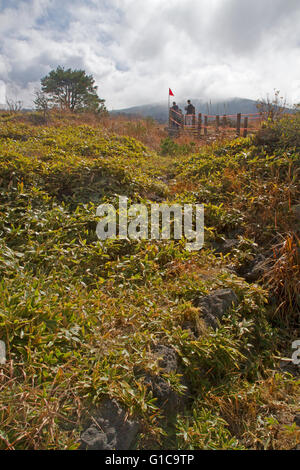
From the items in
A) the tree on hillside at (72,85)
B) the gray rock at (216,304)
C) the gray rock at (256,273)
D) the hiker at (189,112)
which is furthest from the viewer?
the tree on hillside at (72,85)

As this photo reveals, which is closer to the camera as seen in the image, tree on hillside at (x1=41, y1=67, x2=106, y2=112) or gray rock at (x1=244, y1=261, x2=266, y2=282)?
gray rock at (x1=244, y1=261, x2=266, y2=282)

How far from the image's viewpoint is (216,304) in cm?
249

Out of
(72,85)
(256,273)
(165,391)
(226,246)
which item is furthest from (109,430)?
(72,85)

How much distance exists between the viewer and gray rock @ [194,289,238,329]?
2.41 m

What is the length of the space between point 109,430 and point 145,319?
0.88 m

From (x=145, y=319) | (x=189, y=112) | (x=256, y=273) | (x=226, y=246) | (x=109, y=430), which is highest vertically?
(x=189, y=112)

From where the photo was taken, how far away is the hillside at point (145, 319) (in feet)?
5.60

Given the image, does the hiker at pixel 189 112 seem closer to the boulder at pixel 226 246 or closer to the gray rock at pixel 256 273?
the boulder at pixel 226 246

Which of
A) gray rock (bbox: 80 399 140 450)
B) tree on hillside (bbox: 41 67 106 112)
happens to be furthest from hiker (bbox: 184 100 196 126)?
gray rock (bbox: 80 399 140 450)

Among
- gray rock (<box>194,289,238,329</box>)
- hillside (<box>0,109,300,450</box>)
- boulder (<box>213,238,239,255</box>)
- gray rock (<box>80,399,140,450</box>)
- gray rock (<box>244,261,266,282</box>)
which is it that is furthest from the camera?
boulder (<box>213,238,239,255</box>)

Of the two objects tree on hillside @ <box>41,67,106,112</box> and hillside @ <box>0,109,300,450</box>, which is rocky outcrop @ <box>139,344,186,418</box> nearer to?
hillside @ <box>0,109,300,450</box>

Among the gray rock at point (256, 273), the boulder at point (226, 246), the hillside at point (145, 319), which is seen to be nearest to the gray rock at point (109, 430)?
the hillside at point (145, 319)

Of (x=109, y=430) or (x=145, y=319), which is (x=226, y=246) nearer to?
(x=145, y=319)

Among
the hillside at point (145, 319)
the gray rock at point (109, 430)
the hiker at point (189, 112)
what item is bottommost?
the gray rock at point (109, 430)
